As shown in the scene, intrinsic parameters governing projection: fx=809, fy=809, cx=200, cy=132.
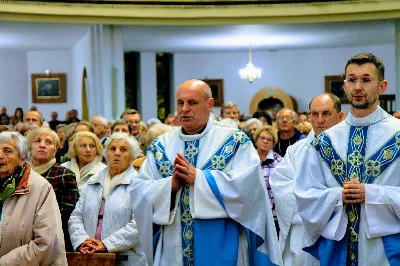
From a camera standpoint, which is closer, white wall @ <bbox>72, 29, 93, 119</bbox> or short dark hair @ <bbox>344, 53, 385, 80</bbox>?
short dark hair @ <bbox>344, 53, 385, 80</bbox>

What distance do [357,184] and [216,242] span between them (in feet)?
3.51

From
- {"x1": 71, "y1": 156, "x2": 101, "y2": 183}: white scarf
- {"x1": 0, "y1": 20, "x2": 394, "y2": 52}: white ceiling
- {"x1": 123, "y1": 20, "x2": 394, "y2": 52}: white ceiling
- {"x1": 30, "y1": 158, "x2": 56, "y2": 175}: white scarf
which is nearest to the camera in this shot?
{"x1": 30, "y1": 158, "x2": 56, "y2": 175}: white scarf

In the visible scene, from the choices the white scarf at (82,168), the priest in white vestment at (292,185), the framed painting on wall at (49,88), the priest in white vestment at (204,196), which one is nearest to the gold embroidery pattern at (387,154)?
the priest in white vestment at (204,196)

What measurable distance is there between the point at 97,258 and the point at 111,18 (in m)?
11.1

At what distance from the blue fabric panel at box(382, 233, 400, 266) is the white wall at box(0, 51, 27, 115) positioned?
23.1 meters

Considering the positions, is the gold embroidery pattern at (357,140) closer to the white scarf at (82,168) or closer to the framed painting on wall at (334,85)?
the white scarf at (82,168)

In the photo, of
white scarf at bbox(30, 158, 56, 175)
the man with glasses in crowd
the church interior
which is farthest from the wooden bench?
the church interior

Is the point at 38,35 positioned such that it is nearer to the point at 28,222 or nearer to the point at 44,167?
the point at 44,167

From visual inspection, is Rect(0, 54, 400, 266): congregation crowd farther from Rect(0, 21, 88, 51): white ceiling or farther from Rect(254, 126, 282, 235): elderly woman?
Rect(0, 21, 88, 51): white ceiling

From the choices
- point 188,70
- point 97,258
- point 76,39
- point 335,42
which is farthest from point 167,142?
point 188,70

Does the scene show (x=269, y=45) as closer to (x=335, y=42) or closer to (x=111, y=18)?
(x=335, y=42)

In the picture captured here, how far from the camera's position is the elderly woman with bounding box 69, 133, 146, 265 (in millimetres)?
6035

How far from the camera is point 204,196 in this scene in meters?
4.88

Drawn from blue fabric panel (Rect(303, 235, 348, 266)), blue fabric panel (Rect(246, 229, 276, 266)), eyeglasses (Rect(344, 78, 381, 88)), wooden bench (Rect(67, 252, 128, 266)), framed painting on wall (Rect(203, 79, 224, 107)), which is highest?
framed painting on wall (Rect(203, 79, 224, 107))
